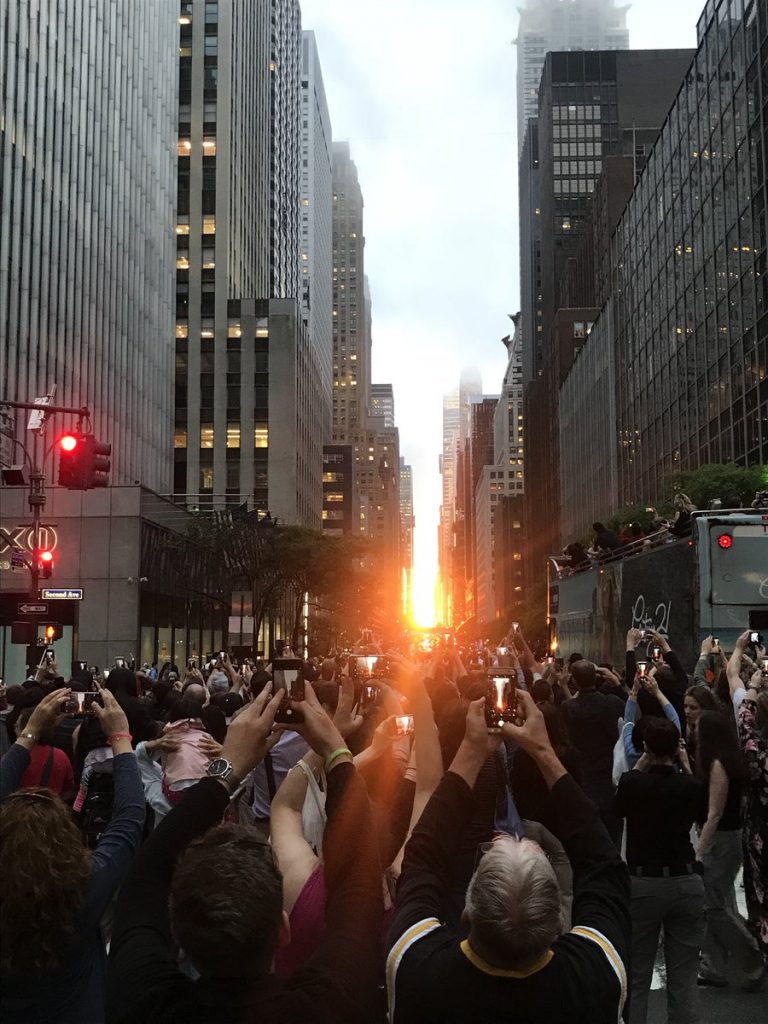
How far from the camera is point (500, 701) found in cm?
361

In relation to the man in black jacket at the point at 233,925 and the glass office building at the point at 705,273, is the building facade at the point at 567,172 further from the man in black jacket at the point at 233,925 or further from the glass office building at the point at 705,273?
the man in black jacket at the point at 233,925

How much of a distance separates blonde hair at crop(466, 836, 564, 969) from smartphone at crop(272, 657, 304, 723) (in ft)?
3.01

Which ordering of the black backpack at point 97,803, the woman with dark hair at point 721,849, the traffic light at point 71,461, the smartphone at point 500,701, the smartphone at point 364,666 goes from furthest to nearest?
the traffic light at point 71,461 → the black backpack at point 97,803 → the woman with dark hair at point 721,849 → the smartphone at point 364,666 → the smartphone at point 500,701

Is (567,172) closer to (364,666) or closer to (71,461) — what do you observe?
(71,461)

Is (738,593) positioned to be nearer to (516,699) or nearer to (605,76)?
(516,699)

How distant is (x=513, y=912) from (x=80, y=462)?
14.8m

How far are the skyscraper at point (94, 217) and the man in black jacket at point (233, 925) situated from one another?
2031 inches

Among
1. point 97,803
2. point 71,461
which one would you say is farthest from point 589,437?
point 97,803

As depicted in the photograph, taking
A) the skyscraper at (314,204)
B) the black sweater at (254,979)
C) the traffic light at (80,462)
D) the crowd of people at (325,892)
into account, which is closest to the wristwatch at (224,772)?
the crowd of people at (325,892)

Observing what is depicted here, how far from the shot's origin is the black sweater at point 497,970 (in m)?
2.82

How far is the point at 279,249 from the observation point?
132 metres

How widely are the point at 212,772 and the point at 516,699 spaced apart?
3.71 ft

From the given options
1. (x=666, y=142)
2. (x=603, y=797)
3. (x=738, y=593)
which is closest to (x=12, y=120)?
(x=666, y=142)

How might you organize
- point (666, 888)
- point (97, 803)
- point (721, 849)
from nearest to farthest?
1. point (666, 888)
2. point (721, 849)
3. point (97, 803)
